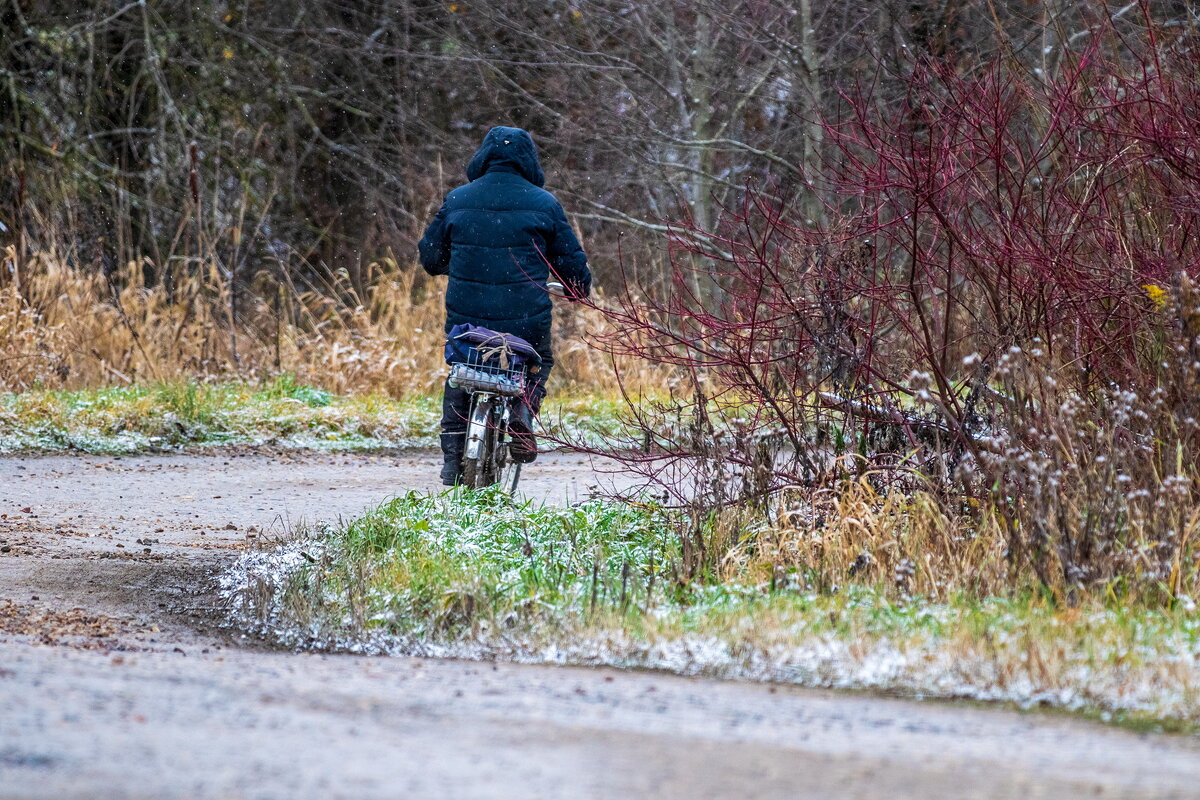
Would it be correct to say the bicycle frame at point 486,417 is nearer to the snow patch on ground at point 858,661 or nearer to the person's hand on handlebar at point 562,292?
the person's hand on handlebar at point 562,292

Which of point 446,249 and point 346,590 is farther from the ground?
point 446,249

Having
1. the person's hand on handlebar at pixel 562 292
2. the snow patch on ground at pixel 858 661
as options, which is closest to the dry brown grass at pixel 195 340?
the person's hand on handlebar at pixel 562 292

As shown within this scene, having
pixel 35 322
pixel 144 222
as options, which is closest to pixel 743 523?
pixel 35 322

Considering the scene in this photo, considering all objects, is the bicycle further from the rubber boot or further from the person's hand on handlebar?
the rubber boot

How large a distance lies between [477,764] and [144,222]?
16576 mm

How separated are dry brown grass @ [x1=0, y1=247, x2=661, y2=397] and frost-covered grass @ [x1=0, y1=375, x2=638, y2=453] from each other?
22.0 inches

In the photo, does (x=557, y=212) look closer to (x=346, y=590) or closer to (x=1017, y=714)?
(x=346, y=590)

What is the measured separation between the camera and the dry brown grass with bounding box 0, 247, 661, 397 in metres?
12.3

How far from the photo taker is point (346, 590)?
5.62 metres

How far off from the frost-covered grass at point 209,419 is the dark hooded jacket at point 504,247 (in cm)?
295

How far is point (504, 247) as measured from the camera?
7074mm

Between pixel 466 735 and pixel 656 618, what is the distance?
1503 mm

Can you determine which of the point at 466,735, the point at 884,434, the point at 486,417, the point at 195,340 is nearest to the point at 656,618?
the point at 466,735

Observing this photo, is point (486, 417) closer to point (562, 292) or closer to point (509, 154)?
point (562, 292)
